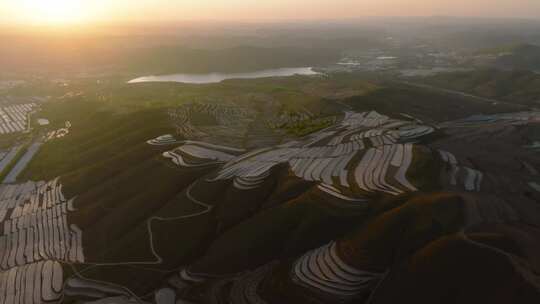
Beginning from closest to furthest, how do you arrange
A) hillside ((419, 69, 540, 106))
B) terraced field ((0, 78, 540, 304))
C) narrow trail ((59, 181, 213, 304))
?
terraced field ((0, 78, 540, 304))
narrow trail ((59, 181, 213, 304))
hillside ((419, 69, 540, 106))

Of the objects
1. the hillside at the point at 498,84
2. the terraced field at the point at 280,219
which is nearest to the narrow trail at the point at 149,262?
the terraced field at the point at 280,219

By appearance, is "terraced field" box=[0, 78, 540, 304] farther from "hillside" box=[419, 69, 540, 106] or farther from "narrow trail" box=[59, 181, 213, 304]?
"hillside" box=[419, 69, 540, 106]

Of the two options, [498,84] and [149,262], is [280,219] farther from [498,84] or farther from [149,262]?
[498,84]

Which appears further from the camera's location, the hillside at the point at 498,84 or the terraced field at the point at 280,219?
the hillside at the point at 498,84

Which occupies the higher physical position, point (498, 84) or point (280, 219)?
point (280, 219)

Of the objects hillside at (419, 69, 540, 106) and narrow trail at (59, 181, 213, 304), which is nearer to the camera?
narrow trail at (59, 181, 213, 304)

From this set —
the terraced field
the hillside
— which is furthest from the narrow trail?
the hillside

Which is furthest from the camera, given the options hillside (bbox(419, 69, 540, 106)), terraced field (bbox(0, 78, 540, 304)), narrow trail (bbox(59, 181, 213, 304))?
hillside (bbox(419, 69, 540, 106))

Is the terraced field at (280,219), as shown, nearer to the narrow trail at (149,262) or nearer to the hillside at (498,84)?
the narrow trail at (149,262)

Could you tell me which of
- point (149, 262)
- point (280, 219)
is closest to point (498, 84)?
point (280, 219)

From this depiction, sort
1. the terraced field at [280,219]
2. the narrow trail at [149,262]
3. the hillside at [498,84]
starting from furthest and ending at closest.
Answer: the hillside at [498,84], the narrow trail at [149,262], the terraced field at [280,219]

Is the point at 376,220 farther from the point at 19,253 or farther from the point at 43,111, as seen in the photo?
the point at 43,111
